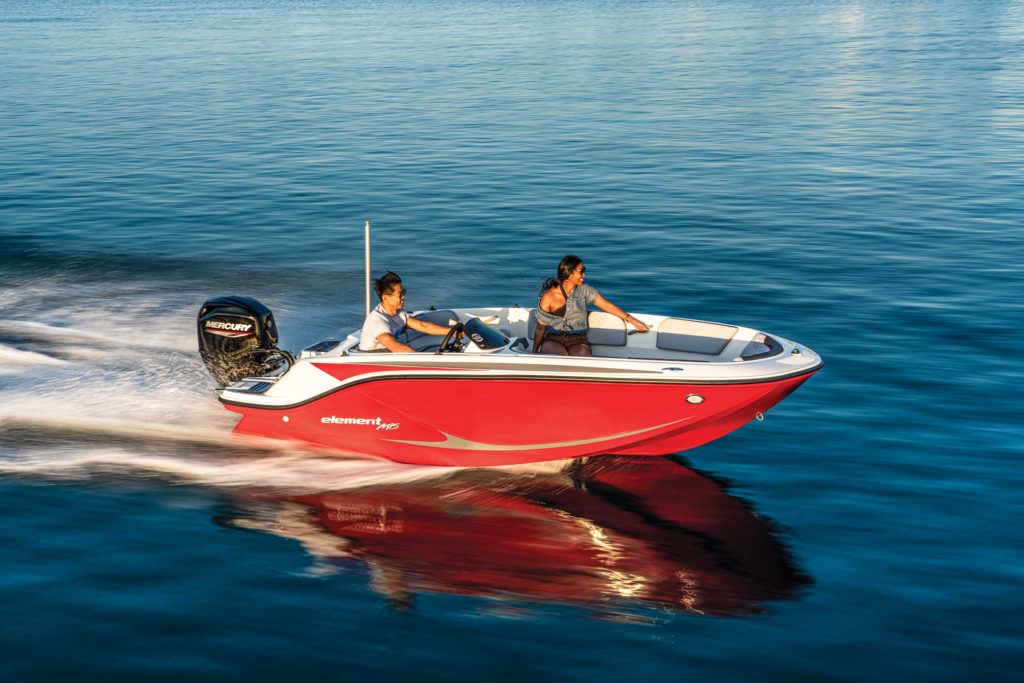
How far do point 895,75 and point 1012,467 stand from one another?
34.2 m

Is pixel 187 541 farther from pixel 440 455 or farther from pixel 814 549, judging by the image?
pixel 814 549

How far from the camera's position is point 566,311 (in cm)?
1002

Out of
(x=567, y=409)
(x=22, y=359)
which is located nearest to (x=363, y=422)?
(x=567, y=409)

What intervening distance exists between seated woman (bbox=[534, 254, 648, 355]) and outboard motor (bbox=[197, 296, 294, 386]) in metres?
2.47

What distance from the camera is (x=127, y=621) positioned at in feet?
24.3

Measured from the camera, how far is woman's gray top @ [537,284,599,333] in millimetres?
9969

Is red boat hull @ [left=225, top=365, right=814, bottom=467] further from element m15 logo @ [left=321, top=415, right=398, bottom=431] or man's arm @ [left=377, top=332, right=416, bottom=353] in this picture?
man's arm @ [left=377, top=332, right=416, bottom=353]

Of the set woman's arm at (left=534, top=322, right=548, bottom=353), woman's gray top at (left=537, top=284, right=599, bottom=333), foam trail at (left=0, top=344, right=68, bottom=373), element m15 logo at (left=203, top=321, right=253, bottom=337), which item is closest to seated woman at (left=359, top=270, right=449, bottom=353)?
woman's arm at (left=534, top=322, right=548, bottom=353)

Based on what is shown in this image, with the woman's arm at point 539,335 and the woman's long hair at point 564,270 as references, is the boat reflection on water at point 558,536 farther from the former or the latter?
the woman's long hair at point 564,270

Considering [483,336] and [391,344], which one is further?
[483,336]

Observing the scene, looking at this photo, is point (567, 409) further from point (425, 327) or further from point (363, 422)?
point (363, 422)

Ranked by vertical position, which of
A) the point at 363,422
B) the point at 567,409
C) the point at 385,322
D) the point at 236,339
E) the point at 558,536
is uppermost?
the point at 385,322

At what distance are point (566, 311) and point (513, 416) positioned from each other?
1172 millimetres

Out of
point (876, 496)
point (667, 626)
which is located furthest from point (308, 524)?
point (876, 496)
